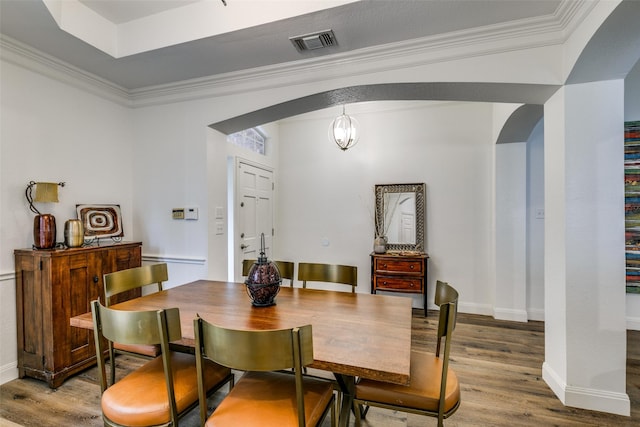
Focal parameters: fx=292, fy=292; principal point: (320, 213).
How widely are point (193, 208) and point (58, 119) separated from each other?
4.38 ft

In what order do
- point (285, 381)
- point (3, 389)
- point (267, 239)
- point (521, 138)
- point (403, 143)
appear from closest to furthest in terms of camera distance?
point (285, 381), point (3, 389), point (521, 138), point (403, 143), point (267, 239)

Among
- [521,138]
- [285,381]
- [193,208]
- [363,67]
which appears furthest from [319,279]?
A: [521,138]

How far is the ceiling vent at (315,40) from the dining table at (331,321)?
187 cm

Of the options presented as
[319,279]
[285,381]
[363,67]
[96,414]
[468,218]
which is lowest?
[96,414]

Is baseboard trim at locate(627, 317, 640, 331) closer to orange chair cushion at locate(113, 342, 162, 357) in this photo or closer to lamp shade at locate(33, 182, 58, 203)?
orange chair cushion at locate(113, 342, 162, 357)

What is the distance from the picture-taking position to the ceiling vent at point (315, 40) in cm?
212

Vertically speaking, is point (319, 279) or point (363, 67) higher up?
point (363, 67)

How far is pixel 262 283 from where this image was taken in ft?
5.63

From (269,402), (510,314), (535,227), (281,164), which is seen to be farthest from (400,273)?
(269,402)

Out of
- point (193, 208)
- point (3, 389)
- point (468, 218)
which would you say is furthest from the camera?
point (468, 218)

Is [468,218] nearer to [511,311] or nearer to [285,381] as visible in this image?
[511,311]

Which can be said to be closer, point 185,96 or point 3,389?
point 3,389

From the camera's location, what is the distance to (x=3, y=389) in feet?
7.05

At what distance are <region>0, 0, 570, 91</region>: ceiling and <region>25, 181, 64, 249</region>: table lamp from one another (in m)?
1.10
